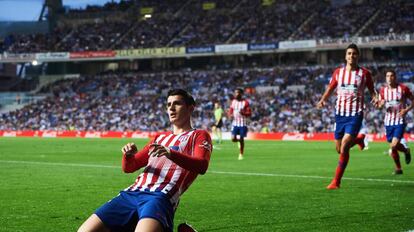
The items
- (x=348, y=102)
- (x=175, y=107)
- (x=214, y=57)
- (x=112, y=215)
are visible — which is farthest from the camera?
(x=214, y=57)

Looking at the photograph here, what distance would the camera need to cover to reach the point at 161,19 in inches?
3046

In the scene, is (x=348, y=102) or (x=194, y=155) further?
(x=348, y=102)

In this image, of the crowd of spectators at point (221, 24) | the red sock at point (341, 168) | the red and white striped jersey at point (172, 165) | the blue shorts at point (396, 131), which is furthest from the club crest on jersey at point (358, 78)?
the crowd of spectators at point (221, 24)

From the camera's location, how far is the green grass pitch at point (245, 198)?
29.2ft

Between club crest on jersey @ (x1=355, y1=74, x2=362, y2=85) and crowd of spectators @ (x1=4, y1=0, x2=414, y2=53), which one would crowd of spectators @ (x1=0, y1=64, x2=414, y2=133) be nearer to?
crowd of spectators @ (x1=4, y1=0, x2=414, y2=53)

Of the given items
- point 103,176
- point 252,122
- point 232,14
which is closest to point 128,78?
point 232,14

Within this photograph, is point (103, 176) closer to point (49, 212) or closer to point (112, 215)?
point (49, 212)

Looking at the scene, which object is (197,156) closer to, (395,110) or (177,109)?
(177,109)

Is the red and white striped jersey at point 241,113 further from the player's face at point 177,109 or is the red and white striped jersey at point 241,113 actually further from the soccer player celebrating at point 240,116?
the player's face at point 177,109

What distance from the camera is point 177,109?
6.16 metres

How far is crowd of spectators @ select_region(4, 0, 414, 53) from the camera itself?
205ft

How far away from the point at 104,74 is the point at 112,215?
236 ft

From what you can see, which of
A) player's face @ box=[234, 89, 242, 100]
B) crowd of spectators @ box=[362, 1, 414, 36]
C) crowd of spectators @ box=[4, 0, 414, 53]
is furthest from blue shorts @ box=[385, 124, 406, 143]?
crowd of spectators @ box=[4, 0, 414, 53]

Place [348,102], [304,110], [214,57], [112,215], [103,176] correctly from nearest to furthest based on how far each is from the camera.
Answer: [112,215]
[348,102]
[103,176]
[304,110]
[214,57]
